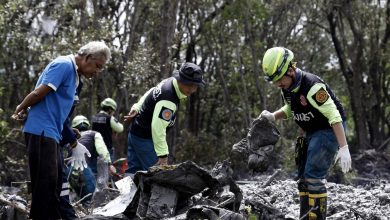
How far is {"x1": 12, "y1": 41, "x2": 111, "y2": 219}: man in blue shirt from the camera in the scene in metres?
5.80

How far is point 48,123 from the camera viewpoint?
586 cm

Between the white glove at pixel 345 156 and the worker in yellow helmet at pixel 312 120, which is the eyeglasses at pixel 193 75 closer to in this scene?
the worker in yellow helmet at pixel 312 120

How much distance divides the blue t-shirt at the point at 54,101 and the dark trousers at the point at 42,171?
0.25 feet

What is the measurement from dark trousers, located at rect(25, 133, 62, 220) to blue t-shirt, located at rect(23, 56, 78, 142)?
0.08 m

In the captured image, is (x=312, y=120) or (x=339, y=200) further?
(x=339, y=200)

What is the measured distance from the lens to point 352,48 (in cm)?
2295

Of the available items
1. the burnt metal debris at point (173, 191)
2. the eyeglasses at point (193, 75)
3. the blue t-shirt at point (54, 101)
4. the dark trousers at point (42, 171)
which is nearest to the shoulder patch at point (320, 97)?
the burnt metal debris at point (173, 191)

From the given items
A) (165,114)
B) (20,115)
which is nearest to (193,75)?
(165,114)

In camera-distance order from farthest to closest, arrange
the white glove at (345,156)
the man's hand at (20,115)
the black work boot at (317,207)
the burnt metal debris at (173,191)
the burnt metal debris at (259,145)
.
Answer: the burnt metal debris at (259,145), the black work boot at (317,207), the white glove at (345,156), the burnt metal debris at (173,191), the man's hand at (20,115)

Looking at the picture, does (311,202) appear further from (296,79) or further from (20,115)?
(20,115)

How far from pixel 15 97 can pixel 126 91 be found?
15.1ft

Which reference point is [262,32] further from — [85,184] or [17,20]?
[85,184]

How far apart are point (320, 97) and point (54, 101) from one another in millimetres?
2532

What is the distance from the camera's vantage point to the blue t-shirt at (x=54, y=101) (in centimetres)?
582
